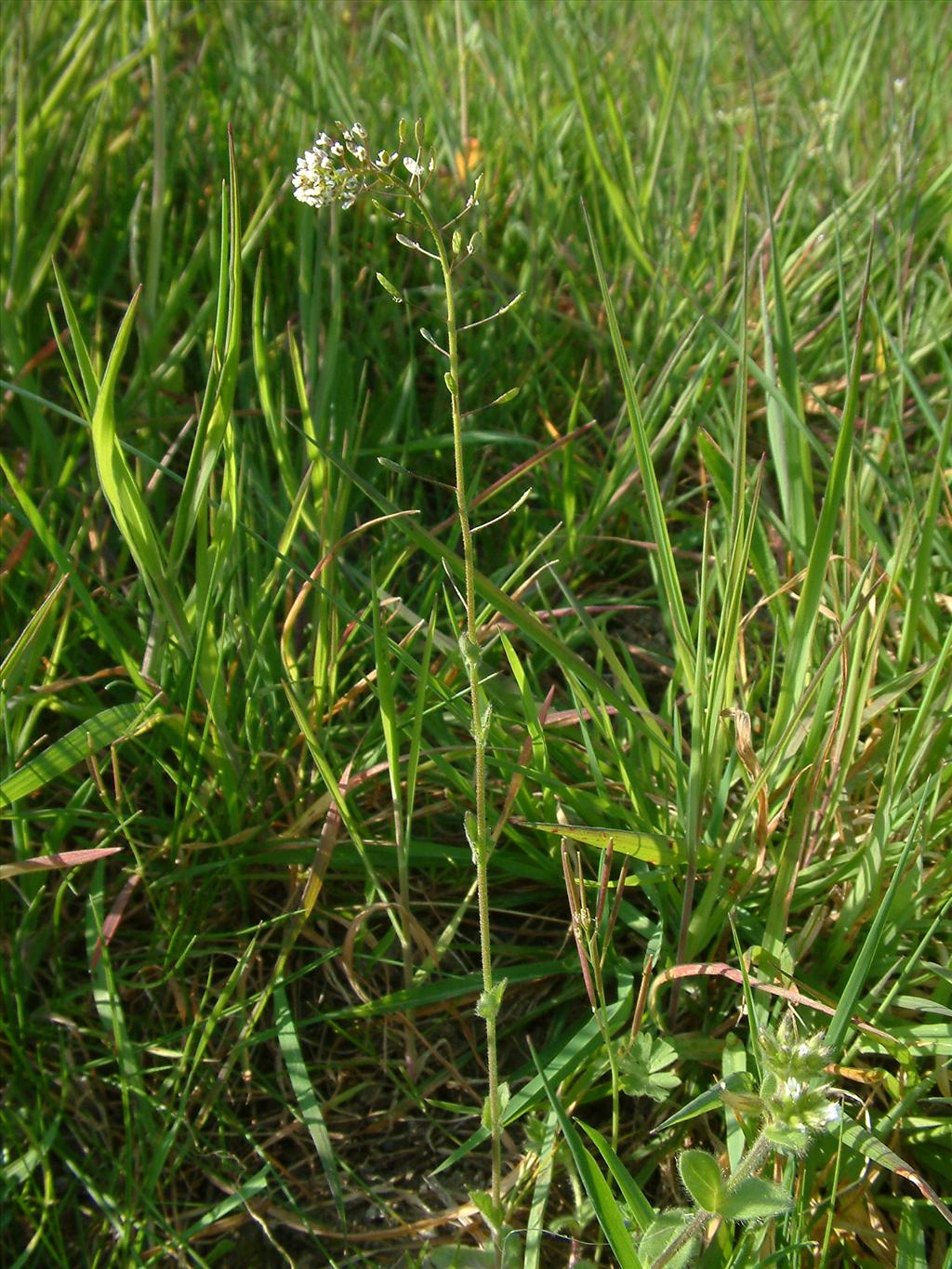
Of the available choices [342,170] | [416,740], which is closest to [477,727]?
[416,740]

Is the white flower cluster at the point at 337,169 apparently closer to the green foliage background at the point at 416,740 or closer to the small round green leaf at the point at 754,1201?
the green foliage background at the point at 416,740

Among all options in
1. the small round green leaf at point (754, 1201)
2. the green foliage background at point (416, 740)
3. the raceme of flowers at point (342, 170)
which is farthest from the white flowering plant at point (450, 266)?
the small round green leaf at point (754, 1201)

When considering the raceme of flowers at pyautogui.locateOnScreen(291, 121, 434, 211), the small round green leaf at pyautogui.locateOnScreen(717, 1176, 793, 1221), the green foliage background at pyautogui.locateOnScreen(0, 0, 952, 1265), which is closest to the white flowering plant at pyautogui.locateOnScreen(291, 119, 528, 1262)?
the raceme of flowers at pyautogui.locateOnScreen(291, 121, 434, 211)

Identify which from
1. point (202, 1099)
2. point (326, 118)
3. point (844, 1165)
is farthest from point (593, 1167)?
point (326, 118)

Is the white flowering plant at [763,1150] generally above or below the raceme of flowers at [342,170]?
below

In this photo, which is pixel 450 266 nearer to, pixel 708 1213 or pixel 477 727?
pixel 477 727

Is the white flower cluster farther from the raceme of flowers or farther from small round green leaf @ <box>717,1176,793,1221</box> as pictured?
small round green leaf @ <box>717,1176,793,1221</box>

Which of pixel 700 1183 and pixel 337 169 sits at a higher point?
pixel 337 169

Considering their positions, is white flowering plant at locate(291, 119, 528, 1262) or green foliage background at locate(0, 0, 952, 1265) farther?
green foliage background at locate(0, 0, 952, 1265)

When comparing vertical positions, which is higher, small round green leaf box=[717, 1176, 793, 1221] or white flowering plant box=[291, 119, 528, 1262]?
white flowering plant box=[291, 119, 528, 1262]

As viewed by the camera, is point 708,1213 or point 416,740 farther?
point 416,740

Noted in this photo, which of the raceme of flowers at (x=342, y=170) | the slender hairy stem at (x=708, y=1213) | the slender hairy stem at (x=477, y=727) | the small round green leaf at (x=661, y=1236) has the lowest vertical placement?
the small round green leaf at (x=661, y=1236)

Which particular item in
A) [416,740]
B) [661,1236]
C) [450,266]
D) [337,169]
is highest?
[337,169]

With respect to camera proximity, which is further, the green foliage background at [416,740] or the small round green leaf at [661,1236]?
the green foliage background at [416,740]
